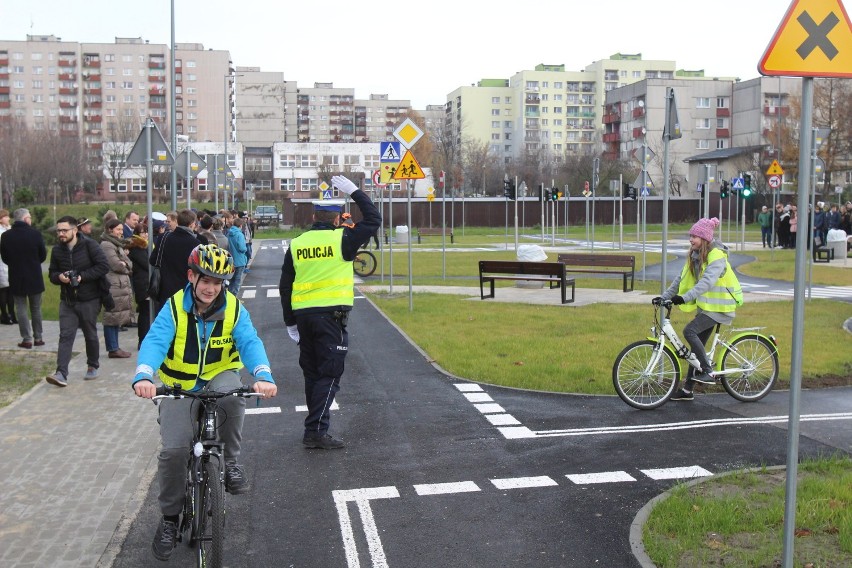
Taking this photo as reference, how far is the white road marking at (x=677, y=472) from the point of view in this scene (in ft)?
23.3

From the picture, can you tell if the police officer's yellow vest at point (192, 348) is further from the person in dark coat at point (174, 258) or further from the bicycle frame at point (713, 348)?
the person in dark coat at point (174, 258)

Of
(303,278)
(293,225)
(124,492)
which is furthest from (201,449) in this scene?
(293,225)

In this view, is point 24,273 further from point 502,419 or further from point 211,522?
point 211,522

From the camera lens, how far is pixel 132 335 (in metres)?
15.5

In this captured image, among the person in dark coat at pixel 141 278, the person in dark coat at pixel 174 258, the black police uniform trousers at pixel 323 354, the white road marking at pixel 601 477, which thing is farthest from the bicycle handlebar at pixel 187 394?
the person in dark coat at pixel 141 278

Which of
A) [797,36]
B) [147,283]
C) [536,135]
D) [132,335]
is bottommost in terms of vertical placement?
[132,335]

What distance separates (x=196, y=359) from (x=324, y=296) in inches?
110

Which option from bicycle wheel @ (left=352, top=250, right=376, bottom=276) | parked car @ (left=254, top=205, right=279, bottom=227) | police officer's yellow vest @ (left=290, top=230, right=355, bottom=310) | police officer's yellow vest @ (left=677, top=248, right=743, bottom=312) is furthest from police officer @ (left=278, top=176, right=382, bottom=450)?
parked car @ (left=254, top=205, right=279, bottom=227)

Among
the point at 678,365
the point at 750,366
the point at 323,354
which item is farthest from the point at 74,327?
the point at 750,366

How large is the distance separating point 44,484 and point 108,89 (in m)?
137

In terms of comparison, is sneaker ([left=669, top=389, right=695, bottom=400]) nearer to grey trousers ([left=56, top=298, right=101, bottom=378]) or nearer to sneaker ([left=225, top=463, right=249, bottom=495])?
sneaker ([left=225, top=463, right=249, bottom=495])

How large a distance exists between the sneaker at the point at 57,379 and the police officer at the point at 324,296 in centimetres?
395

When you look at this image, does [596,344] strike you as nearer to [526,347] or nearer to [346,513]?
[526,347]

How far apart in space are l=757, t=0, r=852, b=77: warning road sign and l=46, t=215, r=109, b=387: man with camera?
28.5ft
